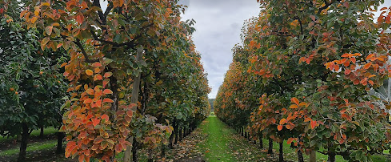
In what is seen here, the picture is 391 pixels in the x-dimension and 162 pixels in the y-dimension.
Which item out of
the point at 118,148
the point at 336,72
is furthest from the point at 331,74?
the point at 118,148

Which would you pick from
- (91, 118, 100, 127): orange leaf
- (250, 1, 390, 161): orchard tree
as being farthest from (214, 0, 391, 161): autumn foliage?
(91, 118, 100, 127): orange leaf

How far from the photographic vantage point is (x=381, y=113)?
323cm

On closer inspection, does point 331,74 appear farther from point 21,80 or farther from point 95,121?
point 21,80

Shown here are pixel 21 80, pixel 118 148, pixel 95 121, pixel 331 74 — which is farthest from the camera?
pixel 21 80

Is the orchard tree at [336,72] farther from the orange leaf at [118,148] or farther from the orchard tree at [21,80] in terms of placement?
the orchard tree at [21,80]

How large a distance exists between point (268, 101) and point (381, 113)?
65.0 inches

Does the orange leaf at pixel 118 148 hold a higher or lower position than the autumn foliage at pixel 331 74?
lower

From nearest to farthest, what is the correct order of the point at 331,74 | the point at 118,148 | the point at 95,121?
the point at 95,121 → the point at 118,148 → the point at 331,74

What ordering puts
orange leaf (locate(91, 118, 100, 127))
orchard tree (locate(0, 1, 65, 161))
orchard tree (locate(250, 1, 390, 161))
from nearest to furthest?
orange leaf (locate(91, 118, 100, 127))
orchard tree (locate(250, 1, 390, 161))
orchard tree (locate(0, 1, 65, 161))

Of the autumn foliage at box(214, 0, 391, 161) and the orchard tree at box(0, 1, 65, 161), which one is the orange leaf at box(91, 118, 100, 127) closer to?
the autumn foliage at box(214, 0, 391, 161)

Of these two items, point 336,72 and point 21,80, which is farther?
point 21,80

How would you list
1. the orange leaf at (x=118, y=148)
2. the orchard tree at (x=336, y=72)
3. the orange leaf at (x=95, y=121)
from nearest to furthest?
the orange leaf at (x=95, y=121), the orange leaf at (x=118, y=148), the orchard tree at (x=336, y=72)

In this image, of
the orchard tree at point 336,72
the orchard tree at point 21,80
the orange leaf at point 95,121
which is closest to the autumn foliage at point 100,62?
the orange leaf at point 95,121

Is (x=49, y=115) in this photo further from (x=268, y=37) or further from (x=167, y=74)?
(x=268, y=37)
